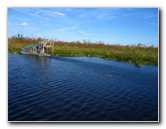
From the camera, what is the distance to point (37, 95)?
5750 mm

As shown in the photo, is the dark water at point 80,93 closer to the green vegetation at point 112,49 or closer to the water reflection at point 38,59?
the water reflection at point 38,59

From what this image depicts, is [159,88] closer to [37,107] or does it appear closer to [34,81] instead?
[37,107]

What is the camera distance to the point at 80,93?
612cm

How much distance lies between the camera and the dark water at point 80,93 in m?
5.09

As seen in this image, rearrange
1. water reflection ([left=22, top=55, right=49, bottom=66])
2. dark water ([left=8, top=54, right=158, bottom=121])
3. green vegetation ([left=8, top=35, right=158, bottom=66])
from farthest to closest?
water reflection ([left=22, top=55, right=49, bottom=66]), green vegetation ([left=8, top=35, right=158, bottom=66]), dark water ([left=8, top=54, right=158, bottom=121])

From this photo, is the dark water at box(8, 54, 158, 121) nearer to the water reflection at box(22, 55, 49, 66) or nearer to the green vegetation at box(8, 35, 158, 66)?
the water reflection at box(22, 55, 49, 66)

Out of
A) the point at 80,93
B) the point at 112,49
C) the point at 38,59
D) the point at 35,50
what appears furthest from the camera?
the point at 35,50

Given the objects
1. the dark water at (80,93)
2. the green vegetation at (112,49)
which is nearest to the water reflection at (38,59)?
the dark water at (80,93)

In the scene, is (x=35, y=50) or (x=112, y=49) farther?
(x=35, y=50)

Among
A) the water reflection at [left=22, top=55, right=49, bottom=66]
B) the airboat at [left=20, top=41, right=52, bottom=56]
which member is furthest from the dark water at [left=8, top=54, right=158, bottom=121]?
the airboat at [left=20, top=41, right=52, bottom=56]

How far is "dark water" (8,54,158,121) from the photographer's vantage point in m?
5.09

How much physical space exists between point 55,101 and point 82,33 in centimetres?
178

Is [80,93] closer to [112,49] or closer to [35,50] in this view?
[112,49]

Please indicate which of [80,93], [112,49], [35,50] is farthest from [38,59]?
[80,93]
